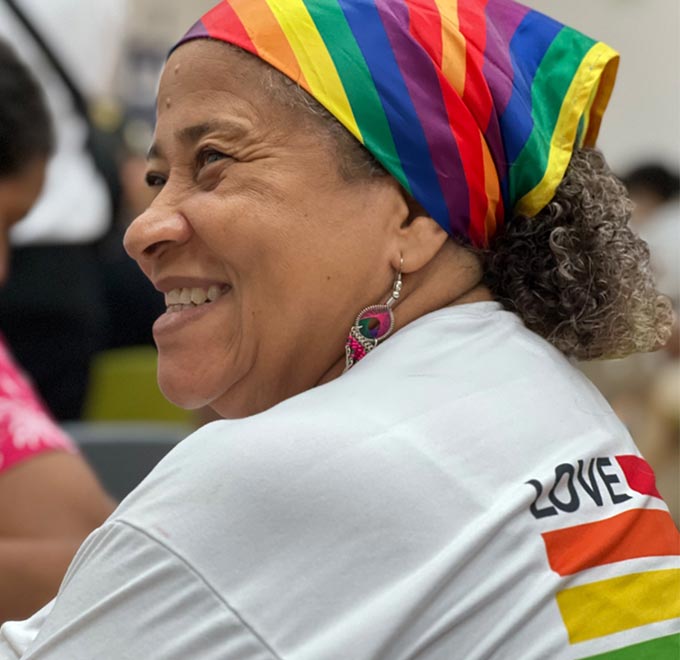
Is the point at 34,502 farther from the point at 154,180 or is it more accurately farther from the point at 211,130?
the point at 211,130

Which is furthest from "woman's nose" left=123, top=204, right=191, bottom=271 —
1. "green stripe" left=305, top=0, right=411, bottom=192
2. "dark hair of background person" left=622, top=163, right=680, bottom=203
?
"dark hair of background person" left=622, top=163, right=680, bottom=203

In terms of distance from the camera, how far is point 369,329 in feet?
4.79

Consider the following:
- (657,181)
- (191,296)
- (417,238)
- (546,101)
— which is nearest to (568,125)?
(546,101)

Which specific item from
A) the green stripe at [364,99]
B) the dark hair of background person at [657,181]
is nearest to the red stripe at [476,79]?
the green stripe at [364,99]

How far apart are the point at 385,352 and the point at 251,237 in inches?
8.2

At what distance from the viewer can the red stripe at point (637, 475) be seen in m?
1.40

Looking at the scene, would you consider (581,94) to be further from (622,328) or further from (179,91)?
(179,91)

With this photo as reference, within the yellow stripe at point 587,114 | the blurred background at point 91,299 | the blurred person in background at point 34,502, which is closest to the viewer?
the yellow stripe at point 587,114

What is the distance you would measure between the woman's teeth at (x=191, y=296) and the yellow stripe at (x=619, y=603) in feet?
1.79

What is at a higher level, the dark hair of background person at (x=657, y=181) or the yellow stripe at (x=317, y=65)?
the yellow stripe at (x=317, y=65)

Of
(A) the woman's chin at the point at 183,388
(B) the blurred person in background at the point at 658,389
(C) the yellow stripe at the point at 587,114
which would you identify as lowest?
(B) the blurred person in background at the point at 658,389

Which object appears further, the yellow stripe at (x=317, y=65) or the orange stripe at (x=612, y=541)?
the yellow stripe at (x=317, y=65)

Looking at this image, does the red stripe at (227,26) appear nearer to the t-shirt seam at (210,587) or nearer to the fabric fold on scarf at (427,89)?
the fabric fold on scarf at (427,89)

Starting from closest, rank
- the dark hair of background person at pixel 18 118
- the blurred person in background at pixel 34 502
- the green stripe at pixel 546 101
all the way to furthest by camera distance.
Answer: the green stripe at pixel 546 101 → the blurred person in background at pixel 34 502 → the dark hair of background person at pixel 18 118
